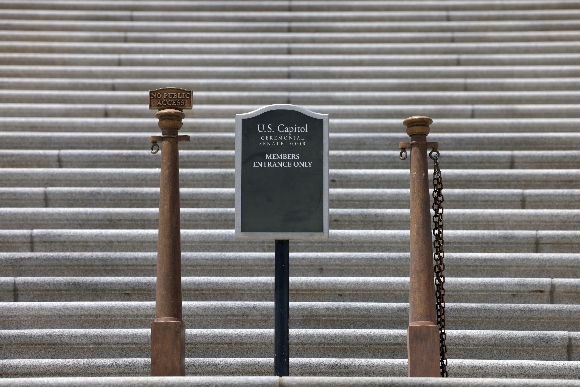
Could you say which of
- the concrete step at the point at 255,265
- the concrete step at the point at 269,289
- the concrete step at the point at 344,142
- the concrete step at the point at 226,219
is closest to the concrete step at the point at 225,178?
the concrete step at the point at 344,142

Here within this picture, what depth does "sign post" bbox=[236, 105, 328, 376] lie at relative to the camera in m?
5.22

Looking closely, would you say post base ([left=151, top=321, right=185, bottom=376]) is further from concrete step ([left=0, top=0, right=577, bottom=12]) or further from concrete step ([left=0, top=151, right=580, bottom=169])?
concrete step ([left=0, top=0, right=577, bottom=12])

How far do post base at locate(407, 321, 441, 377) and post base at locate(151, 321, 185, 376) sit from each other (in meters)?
1.60

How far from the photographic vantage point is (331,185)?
777 centimetres

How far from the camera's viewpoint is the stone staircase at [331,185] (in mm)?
6273

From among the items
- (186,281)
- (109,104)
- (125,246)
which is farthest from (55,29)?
(186,281)

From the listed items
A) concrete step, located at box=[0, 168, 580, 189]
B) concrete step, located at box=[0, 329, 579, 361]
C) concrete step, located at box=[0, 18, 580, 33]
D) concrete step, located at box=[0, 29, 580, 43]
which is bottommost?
concrete step, located at box=[0, 329, 579, 361]

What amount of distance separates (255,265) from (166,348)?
5.67ft

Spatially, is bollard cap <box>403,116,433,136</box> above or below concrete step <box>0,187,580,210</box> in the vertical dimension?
above

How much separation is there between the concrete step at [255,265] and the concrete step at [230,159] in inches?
52.4

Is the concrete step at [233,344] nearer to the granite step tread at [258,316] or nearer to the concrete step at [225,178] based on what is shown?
the granite step tread at [258,316]

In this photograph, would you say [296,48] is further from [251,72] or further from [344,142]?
[344,142]

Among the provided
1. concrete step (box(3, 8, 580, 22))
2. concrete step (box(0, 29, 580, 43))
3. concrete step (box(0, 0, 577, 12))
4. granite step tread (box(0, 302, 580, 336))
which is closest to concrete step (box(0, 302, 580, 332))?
granite step tread (box(0, 302, 580, 336))

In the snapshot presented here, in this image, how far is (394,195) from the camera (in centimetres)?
748
